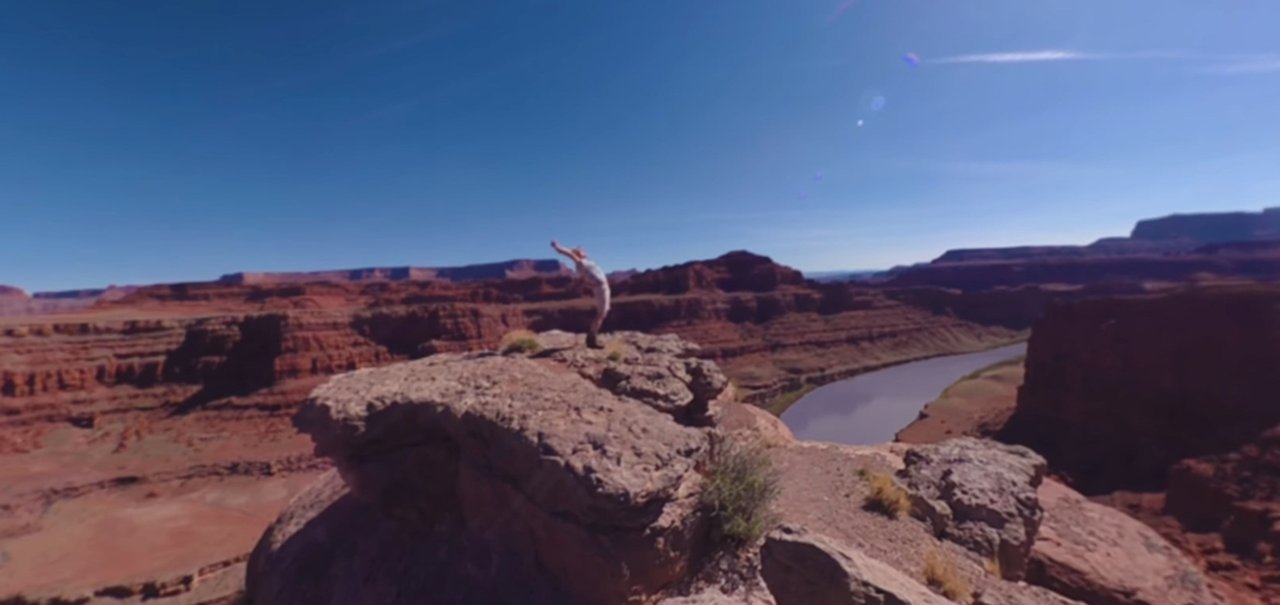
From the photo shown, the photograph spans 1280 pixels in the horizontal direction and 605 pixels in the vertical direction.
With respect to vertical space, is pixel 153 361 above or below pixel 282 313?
below

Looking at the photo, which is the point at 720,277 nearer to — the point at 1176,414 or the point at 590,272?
the point at 1176,414

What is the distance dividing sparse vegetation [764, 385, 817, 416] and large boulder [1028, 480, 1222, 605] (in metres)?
33.3

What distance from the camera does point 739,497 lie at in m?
7.13

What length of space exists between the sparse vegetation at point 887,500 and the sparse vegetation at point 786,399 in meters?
36.8

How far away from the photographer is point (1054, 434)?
1258 inches

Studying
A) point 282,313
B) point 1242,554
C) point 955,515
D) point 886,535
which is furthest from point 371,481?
point 282,313

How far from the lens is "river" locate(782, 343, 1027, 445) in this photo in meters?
39.6

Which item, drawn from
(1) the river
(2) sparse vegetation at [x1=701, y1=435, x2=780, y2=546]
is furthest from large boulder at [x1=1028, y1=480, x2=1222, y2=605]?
(1) the river

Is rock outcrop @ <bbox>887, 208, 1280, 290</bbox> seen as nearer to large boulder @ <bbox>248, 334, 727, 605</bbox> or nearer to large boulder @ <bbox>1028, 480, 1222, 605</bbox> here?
large boulder @ <bbox>1028, 480, 1222, 605</bbox>

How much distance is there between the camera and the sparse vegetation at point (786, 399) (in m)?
46.8

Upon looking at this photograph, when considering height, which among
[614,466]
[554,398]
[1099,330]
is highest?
[554,398]

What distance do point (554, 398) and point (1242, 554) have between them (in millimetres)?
23924

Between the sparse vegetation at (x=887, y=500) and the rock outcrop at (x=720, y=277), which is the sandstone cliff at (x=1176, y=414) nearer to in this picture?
the sparse vegetation at (x=887, y=500)

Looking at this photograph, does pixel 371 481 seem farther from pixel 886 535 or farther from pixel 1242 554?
pixel 1242 554
